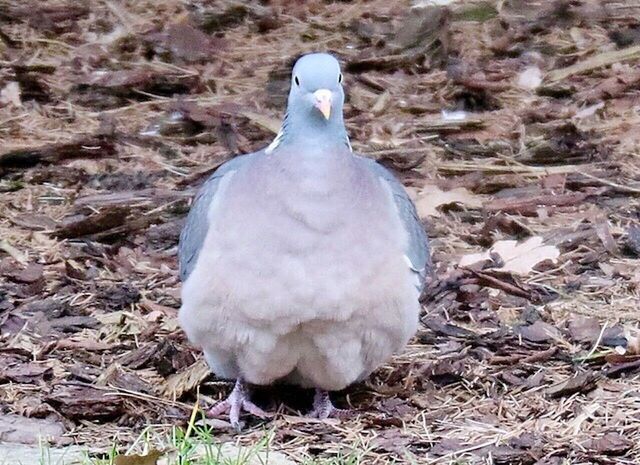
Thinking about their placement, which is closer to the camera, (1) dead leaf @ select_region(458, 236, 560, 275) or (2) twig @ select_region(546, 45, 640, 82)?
(1) dead leaf @ select_region(458, 236, 560, 275)

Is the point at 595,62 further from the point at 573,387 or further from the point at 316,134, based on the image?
the point at 316,134

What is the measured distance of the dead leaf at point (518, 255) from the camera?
524cm

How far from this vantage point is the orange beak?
147 inches

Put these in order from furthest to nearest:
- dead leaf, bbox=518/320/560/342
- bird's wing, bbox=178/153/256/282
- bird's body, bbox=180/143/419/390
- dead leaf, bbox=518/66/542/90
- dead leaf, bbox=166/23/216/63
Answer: dead leaf, bbox=166/23/216/63, dead leaf, bbox=518/66/542/90, dead leaf, bbox=518/320/560/342, bird's wing, bbox=178/153/256/282, bird's body, bbox=180/143/419/390

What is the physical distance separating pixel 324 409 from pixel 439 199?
1960 millimetres

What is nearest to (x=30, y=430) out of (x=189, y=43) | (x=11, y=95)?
(x=11, y=95)

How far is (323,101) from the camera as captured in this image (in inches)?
148

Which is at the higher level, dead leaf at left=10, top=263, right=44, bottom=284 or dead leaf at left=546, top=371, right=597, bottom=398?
dead leaf at left=546, top=371, right=597, bottom=398

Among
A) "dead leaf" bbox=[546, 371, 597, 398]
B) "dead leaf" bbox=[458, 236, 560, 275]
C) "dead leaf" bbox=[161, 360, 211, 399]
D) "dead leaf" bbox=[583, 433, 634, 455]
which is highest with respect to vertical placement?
"dead leaf" bbox=[583, 433, 634, 455]

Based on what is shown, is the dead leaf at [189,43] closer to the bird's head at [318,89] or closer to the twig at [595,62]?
the twig at [595,62]

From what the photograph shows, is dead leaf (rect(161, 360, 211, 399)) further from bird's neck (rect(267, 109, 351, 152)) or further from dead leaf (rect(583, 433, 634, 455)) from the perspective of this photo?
dead leaf (rect(583, 433, 634, 455))

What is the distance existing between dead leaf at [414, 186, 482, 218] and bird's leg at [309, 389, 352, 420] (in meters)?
1.79

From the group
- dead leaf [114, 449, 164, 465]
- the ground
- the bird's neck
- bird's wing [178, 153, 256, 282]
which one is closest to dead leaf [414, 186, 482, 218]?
the ground

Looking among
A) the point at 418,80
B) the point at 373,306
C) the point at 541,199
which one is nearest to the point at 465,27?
the point at 418,80
